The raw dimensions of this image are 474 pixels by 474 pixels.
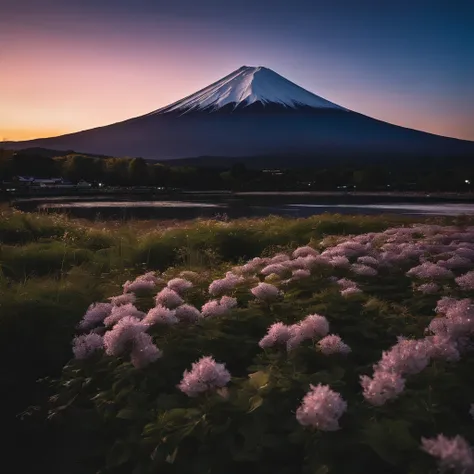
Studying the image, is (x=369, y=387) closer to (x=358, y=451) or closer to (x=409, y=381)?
(x=358, y=451)

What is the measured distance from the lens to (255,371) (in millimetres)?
4012

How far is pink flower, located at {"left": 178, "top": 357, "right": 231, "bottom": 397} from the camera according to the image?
10.6ft

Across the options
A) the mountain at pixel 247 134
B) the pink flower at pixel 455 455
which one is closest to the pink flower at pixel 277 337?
the pink flower at pixel 455 455

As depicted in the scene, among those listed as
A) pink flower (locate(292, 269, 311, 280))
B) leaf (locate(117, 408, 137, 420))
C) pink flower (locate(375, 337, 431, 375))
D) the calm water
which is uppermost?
pink flower (locate(375, 337, 431, 375))

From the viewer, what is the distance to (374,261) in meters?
6.05

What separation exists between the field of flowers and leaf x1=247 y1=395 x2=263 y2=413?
0.5 inches

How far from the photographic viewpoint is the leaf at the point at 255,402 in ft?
10.4

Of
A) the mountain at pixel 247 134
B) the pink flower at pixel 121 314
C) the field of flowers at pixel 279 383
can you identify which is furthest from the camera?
the mountain at pixel 247 134

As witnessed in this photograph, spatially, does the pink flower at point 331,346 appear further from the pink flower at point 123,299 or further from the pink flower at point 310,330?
the pink flower at point 123,299

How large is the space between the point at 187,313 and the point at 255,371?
815mm

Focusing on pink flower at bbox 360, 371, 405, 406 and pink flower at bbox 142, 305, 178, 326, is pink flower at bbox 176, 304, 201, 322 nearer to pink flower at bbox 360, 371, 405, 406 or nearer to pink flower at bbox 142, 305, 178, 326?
pink flower at bbox 142, 305, 178, 326

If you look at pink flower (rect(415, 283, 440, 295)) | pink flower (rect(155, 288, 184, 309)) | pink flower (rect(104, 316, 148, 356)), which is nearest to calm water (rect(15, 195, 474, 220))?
pink flower (rect(155, 288, 184, 309))

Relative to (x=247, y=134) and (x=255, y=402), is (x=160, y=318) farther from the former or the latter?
(x=247, y=134)

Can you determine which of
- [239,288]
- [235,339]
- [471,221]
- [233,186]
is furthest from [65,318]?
[233,186]
